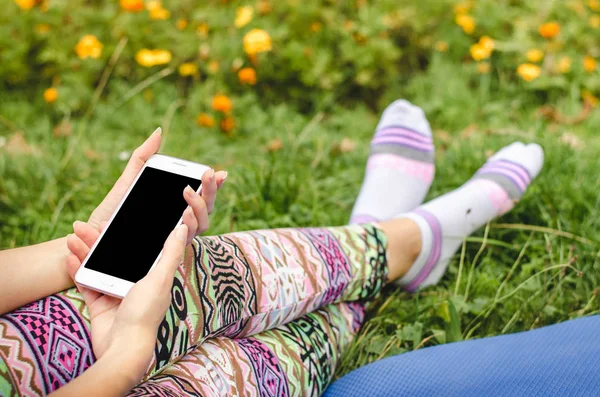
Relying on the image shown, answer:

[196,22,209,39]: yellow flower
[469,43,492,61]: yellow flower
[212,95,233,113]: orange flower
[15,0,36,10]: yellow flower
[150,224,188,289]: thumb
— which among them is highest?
[15,0,36,10]: yellow flower

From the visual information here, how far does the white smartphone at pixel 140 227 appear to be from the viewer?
0.91m

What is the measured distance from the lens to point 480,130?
2.04m

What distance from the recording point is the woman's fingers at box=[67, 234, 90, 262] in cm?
95

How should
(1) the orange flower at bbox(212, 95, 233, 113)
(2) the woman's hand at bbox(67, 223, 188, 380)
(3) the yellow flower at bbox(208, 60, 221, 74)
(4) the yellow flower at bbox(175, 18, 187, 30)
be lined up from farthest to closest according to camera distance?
(4) the yellow flower at bbox(175, 18, 187, 30), (3) the yellow flower at bbox(208, 60, 221, 74), (1) the orange flower at bbox(212, 95, 233, 113), (2) the woman's hand at bbox(67, 223, 188, 380)

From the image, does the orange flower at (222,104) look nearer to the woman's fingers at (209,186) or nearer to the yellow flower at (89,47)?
the yellow flower at (89,47)

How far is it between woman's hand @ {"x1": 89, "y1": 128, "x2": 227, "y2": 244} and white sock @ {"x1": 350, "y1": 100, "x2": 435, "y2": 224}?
2.28ft

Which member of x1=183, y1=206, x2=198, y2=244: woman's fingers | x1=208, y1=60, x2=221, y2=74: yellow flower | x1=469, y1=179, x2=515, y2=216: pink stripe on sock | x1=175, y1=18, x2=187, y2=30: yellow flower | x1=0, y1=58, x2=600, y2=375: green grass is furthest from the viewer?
x1=175, y1=18, x2=187, y2=30: yellow flower

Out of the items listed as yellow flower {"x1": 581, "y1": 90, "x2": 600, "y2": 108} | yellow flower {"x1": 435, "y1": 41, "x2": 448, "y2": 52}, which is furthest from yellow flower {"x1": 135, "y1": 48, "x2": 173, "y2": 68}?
yellow flower {"x1": 581, "y1": 90, "x2": 600, "y2": 108}

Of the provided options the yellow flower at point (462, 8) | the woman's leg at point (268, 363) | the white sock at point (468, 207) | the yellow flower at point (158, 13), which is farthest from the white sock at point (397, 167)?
the yellow flower at point (158, 13)

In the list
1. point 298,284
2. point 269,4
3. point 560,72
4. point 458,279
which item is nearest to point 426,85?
point 560,72

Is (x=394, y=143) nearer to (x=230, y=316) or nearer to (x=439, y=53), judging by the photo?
(x=439, y=53)

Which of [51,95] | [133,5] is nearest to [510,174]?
[133,5]

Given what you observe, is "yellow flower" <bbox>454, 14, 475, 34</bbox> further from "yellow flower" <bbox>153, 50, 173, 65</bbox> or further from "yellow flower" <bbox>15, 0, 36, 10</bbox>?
"yellow flower" <bbox>15, 0, 36, 10</bbox>

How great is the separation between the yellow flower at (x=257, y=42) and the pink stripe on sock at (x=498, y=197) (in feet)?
2.76
